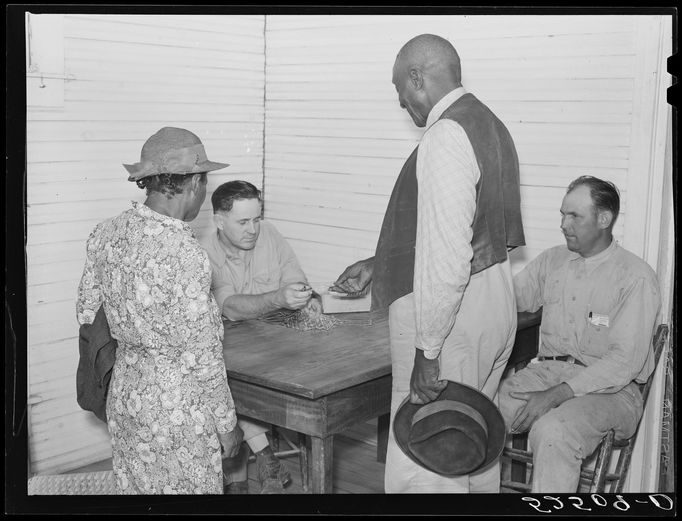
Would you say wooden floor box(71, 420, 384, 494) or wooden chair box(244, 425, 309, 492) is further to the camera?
wooden floor box(71, 420, 384, 494)

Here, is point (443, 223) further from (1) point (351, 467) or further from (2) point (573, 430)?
(1) point (351, 467)

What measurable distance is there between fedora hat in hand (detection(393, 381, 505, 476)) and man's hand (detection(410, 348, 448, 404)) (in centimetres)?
4

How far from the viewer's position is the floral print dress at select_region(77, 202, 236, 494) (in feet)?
10.8

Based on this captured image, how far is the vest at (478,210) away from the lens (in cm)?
367

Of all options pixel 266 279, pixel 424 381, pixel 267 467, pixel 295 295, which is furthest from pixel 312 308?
pixel 424 381

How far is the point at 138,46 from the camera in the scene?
15.0ft

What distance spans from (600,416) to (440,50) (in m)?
1.86

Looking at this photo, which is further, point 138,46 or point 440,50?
point 138,46

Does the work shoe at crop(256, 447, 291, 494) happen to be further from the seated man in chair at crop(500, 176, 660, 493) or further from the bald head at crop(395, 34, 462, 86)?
the bald head at crop(395, 34, 462, 86)

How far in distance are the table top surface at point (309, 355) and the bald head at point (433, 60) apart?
129 centimetres

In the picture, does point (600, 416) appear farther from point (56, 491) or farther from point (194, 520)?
point (56, 491)

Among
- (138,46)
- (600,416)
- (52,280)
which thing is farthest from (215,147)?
(600,416)

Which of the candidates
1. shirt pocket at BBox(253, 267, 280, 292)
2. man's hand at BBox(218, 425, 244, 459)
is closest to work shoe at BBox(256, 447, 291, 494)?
shirt pocket at BBox(253, 267, 280, 292)

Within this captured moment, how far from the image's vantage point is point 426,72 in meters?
3.72
